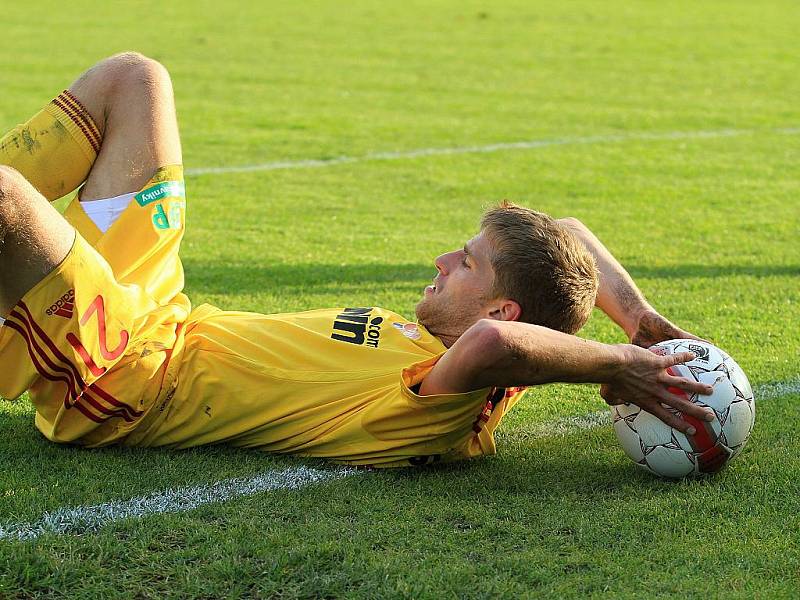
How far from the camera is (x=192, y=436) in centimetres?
416

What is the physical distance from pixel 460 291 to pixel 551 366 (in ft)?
1.69

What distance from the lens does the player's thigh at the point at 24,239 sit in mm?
3539

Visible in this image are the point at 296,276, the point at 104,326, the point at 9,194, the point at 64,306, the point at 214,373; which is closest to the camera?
the point at 9,194

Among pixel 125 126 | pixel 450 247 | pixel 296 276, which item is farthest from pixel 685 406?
pixel 450 247

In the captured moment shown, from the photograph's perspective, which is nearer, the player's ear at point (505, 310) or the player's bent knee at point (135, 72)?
the player's ear at point (505, 310)

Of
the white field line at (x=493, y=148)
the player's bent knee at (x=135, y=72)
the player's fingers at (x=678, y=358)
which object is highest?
the player's bent knee at (x=135, y=72)

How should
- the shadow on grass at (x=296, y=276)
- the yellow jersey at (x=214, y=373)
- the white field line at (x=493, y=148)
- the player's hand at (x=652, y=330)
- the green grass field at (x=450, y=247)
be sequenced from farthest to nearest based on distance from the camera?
the white field line at (x=493, y=148), the shadow on grass at (x=296, y=276), the player's hand at (x=652, y=330), the yellow jersey at (x=214, y=373), the green grass field at (x=450, y=247)

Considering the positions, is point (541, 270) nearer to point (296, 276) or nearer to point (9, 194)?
point (9, 194)

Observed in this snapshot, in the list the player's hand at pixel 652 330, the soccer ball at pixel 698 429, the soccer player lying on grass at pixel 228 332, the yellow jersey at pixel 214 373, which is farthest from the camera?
the player's hand at pixel 652 330

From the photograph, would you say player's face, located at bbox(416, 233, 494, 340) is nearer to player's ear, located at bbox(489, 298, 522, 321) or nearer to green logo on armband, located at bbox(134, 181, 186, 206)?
player's ear, located at bbox(489, 298, 522, 321)

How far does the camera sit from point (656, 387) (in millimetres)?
3820

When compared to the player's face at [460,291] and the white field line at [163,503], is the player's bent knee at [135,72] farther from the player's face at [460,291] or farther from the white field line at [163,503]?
the white field line at [163,503]

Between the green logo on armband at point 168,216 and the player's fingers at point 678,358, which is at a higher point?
the green logo on armband at point 168,216

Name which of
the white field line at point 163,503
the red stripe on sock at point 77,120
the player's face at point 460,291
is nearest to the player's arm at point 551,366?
the player's face at point 460,291
